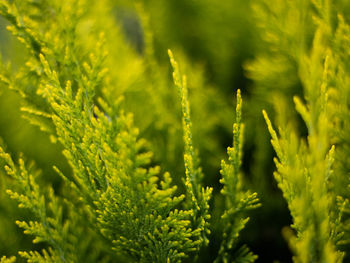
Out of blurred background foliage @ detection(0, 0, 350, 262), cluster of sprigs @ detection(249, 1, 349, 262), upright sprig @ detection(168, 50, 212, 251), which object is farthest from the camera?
blurred background foliage @ detection(0, 0, 350, 262)

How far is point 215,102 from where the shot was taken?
1498 millimetres

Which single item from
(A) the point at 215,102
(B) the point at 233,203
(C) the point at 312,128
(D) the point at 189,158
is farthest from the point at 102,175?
(A) the point at 215,102

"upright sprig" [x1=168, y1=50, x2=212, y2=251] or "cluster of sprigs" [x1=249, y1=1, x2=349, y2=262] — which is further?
"upright sprig" [x1=168, y1=50, x2=212, y2=251]

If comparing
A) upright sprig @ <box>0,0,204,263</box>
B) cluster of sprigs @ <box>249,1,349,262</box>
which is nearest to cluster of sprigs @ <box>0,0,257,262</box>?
upright sprig @ <box>0,0,204,263</box>

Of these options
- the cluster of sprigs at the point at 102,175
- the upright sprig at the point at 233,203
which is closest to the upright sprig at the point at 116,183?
the cluster of sprigs at the point at 102,175

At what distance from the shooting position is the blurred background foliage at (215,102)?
1.31 metres

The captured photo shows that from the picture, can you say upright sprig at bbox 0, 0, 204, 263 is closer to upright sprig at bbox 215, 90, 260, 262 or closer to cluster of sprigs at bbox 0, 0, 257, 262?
cluster of sprigs at bbox 0, 0, 257, 262

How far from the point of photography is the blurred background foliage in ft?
4.29

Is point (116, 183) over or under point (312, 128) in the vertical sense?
under

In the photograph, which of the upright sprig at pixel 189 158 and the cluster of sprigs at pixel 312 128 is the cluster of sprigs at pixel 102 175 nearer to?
the upright sprig at pixel 189 158

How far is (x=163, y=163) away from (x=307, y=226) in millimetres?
688

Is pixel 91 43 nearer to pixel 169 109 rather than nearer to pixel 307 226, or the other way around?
pixel 169 109

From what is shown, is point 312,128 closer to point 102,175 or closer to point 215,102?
point 102,175

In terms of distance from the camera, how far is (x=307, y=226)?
0.74 m
